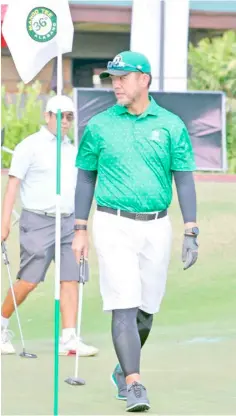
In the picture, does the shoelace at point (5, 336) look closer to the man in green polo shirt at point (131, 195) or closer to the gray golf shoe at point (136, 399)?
the man in green polo shirt at point (131, 195)

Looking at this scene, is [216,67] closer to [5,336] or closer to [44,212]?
[44,212]

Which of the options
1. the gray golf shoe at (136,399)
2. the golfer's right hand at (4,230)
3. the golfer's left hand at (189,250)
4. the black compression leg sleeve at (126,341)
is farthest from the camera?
the golfer's right hand at (4,230)

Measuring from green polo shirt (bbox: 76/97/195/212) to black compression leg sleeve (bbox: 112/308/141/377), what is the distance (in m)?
0.60

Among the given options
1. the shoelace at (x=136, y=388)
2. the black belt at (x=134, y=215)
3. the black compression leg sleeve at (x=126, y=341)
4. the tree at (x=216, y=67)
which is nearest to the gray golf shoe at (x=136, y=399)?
the shoelace at (x=136, y=388)

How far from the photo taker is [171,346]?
34.8 ft

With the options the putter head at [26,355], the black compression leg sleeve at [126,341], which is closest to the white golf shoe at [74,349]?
the putter head at [26,355]

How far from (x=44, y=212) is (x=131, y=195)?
2239 millimetres

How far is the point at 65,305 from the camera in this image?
1030 centimetres

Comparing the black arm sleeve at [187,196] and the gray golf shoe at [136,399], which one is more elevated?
the black arm sleeve at [187,196]

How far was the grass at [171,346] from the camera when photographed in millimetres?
8352

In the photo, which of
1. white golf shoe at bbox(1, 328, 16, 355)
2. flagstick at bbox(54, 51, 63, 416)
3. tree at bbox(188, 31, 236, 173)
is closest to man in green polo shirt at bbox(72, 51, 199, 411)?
flagstick at bbox(54, 51, 63, 416)

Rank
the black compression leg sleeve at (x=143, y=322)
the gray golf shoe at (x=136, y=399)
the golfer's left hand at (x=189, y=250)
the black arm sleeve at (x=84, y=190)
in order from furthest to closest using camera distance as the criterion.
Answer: the black compression leg sleeve at (x=143, y=322) → the black arm sleeve at (x=84, y=190) → the golfer's left hand at (x=189, y=250) → the gray golf shoe at (x=136, y=399)

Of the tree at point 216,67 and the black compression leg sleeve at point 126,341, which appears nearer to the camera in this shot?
the black compression leg sleeve at point 126,341

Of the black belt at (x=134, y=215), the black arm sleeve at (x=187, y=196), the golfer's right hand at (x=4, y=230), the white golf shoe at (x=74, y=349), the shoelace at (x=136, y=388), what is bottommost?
the white golf shoe at (x=74, y=349)
